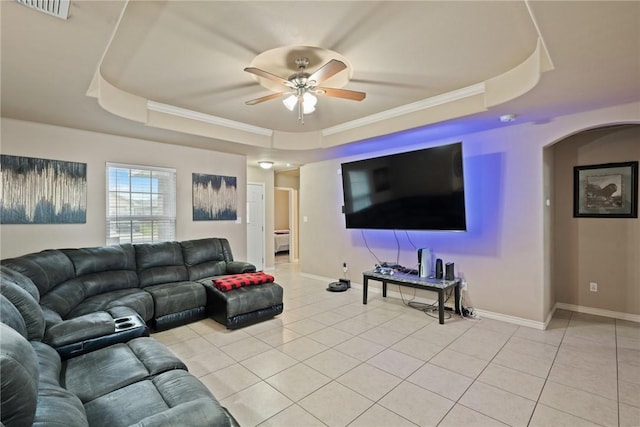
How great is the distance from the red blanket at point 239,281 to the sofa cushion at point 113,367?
5.06 ft

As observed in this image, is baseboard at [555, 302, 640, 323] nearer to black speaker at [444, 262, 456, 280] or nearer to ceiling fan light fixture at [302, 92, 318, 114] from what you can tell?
black speaker at [444, 262, 456, 280]

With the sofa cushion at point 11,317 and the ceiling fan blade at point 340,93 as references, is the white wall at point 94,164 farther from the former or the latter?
the ceiling fan blade at point 340,93

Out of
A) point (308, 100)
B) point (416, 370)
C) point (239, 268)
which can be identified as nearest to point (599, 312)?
point (416, 370)

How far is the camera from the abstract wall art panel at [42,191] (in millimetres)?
3361

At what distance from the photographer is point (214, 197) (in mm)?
5246

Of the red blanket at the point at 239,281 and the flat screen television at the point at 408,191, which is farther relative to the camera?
the flat screen television at the point at 408,191

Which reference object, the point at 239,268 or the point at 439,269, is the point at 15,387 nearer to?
the point at 239,268

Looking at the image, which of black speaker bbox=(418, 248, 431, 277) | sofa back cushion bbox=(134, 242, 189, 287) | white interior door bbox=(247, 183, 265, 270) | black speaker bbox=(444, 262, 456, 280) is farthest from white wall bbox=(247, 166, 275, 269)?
black speaker bbox=(444, 262, 456, 280)

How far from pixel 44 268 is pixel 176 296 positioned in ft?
4.09

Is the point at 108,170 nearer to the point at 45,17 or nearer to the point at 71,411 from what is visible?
the point at 45,17

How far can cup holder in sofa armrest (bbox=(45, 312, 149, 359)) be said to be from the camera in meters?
1.97

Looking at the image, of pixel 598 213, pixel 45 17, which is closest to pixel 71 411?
pixel 45 17

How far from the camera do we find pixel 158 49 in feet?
8.20

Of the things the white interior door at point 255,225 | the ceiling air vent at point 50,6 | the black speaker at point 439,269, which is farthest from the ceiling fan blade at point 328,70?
the white interior door at point 255,225
